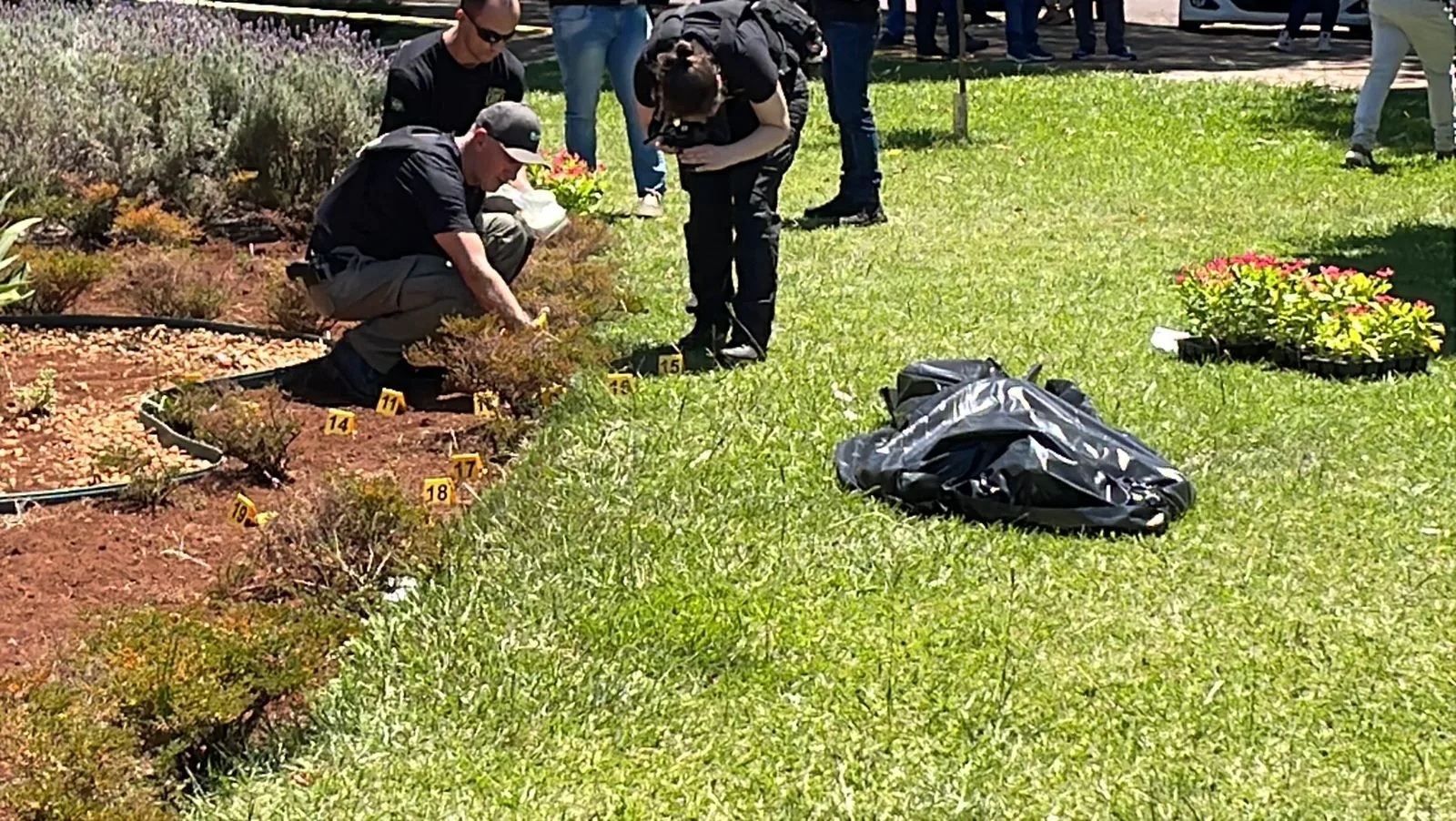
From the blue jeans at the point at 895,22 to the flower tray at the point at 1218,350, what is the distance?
13.1m

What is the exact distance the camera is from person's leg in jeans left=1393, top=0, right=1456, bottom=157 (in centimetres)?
1091

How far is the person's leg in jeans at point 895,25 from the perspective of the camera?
63.6 ft

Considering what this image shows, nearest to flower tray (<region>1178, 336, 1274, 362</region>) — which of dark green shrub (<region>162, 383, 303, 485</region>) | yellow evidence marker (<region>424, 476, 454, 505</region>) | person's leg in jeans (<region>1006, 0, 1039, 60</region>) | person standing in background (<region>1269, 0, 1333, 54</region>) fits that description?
yellow evidence marker (<region>424, 476, 454, 505</region>)

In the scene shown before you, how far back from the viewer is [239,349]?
23.8 feet

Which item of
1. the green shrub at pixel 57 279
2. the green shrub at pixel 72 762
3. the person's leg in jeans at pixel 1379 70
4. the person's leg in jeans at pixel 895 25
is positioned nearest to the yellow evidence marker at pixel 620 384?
the green shrub at pixel 57 279

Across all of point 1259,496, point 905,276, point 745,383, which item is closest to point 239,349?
point 745,383

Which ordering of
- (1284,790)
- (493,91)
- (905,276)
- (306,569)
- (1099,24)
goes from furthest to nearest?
(1099,24)
(493,91)
(905,276)
(306,569)
(1284,790)

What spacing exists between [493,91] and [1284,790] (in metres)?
6.09

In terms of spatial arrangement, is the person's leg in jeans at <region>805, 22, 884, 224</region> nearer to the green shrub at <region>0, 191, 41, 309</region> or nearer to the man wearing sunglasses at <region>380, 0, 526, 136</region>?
the man wearing sunglasses at <region>380, 0, 526, 136</region>

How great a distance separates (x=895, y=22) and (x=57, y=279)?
13084mm

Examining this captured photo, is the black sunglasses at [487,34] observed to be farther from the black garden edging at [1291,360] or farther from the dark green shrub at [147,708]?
the dark green shrub at [147,708]

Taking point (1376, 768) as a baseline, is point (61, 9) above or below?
above

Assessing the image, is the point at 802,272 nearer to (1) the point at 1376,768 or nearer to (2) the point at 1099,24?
(1) the point at 1376,768

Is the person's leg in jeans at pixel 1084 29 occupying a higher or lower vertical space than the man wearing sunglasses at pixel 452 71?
lower
